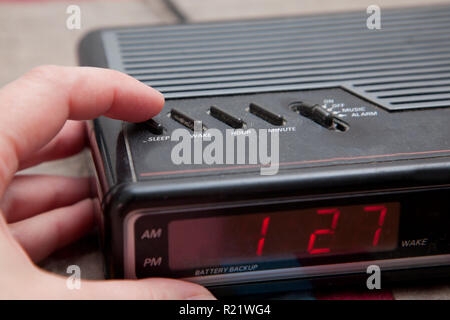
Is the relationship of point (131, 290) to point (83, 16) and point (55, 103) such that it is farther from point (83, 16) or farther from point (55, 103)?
point (83, 16)

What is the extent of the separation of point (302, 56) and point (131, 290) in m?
0.37

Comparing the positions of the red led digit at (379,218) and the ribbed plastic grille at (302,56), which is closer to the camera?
the red led digit at (379,218)

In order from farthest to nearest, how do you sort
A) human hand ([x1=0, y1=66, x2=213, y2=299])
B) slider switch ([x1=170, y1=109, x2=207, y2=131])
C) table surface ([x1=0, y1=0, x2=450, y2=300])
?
table surface ([x1=0, y1=0, x2=450, y2=300]) → slider switch ([x1=170, y1=109, x2=207, y2=131]) → human hand ([x1=0, y1=66, x2=213, y2=299])

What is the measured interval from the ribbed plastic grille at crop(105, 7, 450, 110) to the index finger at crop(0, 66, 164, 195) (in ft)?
0.24

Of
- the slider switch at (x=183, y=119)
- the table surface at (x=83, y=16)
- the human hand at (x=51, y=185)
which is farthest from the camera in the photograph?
the table surface at (x=83, y=16)

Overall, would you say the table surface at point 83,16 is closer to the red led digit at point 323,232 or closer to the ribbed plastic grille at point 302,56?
the ribbed plastic grille at point 302,56

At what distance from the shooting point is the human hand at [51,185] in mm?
434

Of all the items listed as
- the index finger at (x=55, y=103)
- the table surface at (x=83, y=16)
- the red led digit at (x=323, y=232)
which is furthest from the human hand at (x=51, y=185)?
the table surface at (x=83, y=16)

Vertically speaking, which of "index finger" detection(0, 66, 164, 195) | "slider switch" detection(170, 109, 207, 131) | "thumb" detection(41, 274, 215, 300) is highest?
"index finger" detection(0, 66, 164, 195)

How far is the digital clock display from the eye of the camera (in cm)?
51

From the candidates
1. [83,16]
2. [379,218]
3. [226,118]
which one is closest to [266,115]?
[226,118]

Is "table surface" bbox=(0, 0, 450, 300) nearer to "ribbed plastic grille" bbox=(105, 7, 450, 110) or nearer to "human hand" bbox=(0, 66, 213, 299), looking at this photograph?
"ribbed plastic grille" bbox=(105, 7, 450, 110)

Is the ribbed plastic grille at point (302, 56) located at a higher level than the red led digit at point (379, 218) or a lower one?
higher

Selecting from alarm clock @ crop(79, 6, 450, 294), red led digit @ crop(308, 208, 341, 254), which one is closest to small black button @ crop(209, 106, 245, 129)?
alarm clock @ crop(79, 6, 450, 294)
